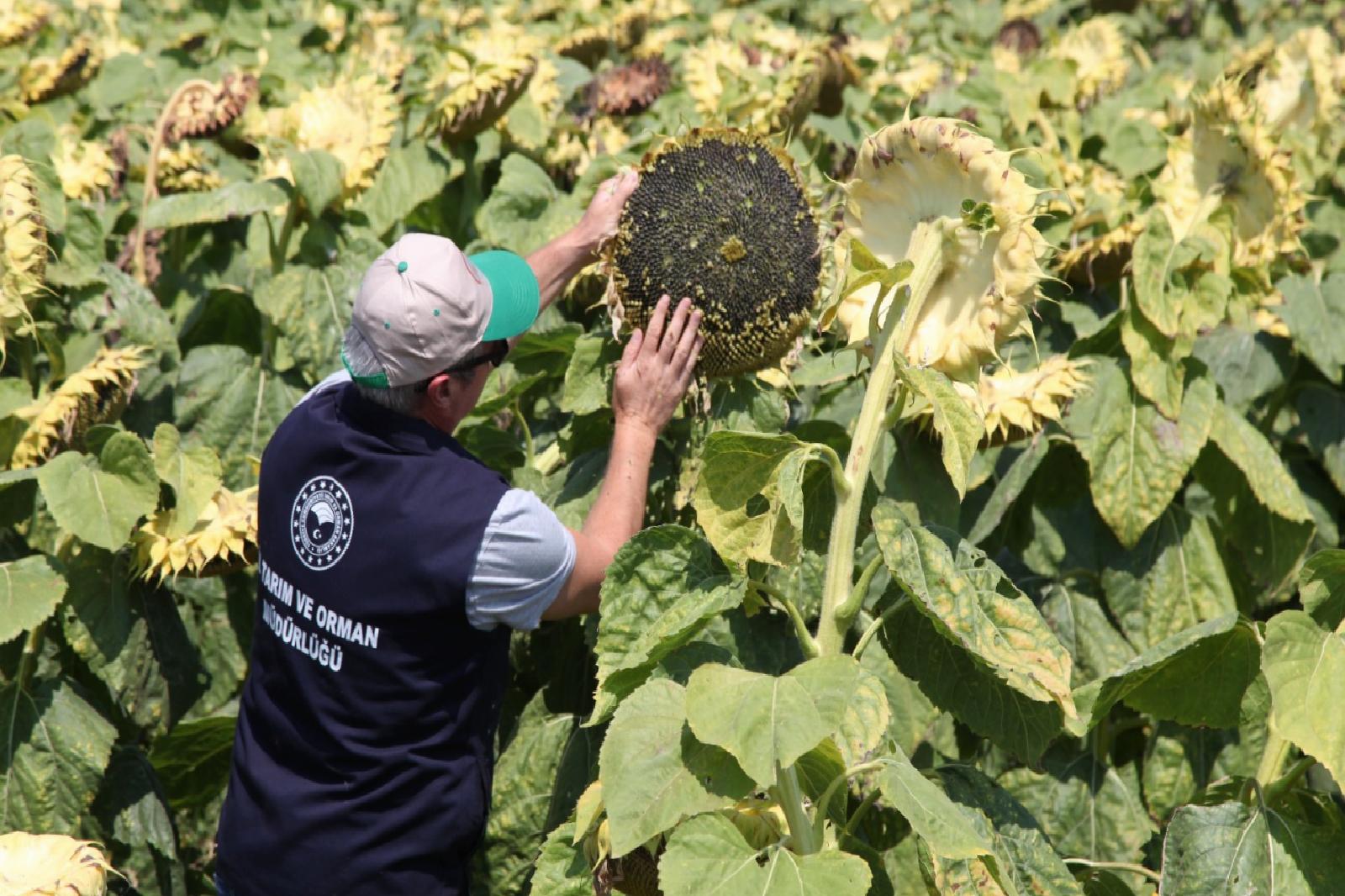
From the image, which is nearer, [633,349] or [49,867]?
[49,867]

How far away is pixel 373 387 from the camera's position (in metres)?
2.25

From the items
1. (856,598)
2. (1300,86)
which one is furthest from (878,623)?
(1300,86)

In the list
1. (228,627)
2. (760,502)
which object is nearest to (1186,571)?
(760,502)

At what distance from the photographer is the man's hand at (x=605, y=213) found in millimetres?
2338

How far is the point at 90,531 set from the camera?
8.63ft

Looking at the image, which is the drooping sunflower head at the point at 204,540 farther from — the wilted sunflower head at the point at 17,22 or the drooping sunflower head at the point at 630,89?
the wilted sunflower head at the point at 17,22

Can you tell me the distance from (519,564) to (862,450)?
0.52 meters

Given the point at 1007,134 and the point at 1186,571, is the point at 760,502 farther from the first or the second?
the point at 1007,134

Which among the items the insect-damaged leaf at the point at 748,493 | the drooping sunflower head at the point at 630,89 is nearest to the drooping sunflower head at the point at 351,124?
the drooping sunflower head at the point at 630,89

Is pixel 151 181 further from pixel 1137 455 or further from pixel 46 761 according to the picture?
pixel 1137 455

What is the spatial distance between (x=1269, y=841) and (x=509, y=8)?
4.09m

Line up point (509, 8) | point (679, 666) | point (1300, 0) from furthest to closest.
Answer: point (1300, 0) → point (509, 8) → point (679, 666)

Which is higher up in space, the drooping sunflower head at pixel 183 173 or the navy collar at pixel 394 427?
the navy collar at pixel 394 427

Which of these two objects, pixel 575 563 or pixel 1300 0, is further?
pixel 1300 0
